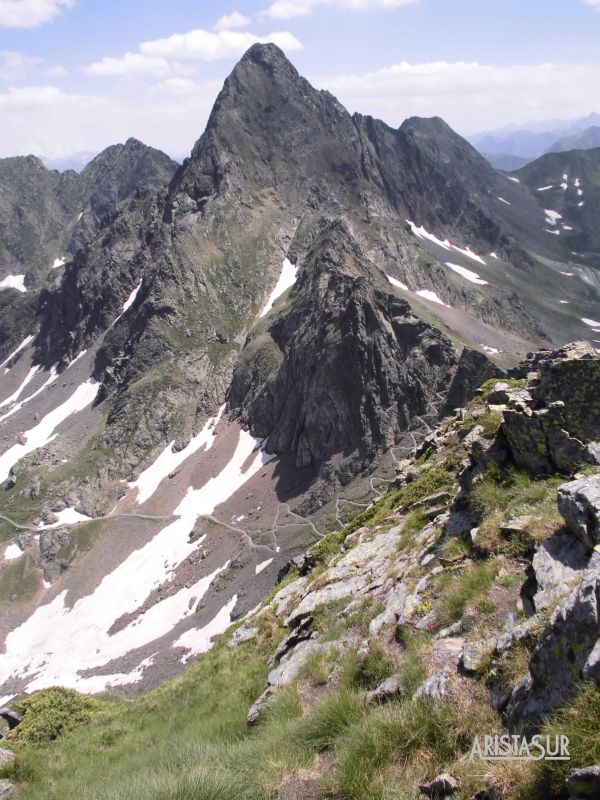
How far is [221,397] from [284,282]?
49961 millimetres

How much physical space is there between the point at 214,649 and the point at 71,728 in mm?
6404

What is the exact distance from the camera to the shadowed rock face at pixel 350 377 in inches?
4043

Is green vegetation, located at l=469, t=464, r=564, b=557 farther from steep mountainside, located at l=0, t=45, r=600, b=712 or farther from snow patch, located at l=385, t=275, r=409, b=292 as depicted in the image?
snow patch, located at l=385, t=275, r=409, b=292

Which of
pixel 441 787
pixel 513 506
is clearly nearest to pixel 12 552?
pixel 513 506

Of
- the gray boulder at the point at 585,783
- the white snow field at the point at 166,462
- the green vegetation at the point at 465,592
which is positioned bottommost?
the white snow field at the point at 166,462

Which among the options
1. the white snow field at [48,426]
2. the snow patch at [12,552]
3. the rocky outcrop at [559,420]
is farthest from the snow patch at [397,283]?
the rocky outcrop at [559,420]

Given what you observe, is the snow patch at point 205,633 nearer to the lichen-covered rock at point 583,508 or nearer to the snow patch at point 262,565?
the snow patch at point 262,565

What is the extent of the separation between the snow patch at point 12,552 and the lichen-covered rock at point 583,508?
405ft

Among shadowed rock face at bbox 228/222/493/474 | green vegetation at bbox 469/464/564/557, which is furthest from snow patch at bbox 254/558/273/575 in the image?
green vegetation at bbox 469/464/564/557

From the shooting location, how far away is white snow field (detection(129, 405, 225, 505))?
122 metres

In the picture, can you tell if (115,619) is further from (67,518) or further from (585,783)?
(585,783)

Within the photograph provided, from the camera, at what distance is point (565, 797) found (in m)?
5.27

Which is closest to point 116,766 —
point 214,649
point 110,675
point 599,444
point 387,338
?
point 214,649

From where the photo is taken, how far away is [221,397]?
470ft
